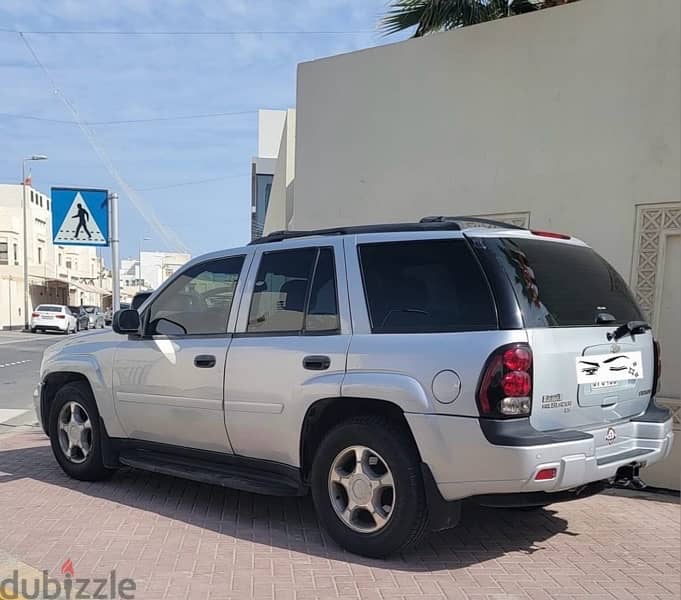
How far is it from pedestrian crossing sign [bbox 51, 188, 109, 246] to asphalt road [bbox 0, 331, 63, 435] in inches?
103

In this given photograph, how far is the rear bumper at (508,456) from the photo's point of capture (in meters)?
3.40

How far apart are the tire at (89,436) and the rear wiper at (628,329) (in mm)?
4108

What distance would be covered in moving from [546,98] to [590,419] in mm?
3718

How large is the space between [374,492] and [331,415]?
571 mm

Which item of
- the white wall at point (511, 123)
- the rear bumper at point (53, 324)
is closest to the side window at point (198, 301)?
the white wall at point (511, 123)

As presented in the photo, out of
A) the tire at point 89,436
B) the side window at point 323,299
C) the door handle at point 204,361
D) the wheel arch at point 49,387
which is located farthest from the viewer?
the wheel arch at point 49,387

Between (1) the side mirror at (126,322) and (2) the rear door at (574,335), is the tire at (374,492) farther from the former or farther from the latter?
(1) the side mirror at (126,322)

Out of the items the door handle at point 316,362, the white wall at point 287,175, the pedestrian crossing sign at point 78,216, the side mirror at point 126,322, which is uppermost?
the white wall at point 287,175

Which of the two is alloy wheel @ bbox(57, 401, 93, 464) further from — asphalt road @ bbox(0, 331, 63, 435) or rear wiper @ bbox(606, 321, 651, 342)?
rear wiper @ bbox(606, 321, 651, 342)

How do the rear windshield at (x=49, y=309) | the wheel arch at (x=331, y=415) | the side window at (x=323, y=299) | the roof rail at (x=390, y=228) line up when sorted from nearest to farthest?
the wheel arch at (x=331, y=415)
the roof rail at (x=390, y=228)
the side window at (x=323, y=299)
the rear windshield at (x=49, y=309)

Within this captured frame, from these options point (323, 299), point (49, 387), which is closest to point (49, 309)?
point (49, 387)

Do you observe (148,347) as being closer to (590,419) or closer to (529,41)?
(590,419)

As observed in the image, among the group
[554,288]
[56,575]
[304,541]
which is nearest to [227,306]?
[304,541]

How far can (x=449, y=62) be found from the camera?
22.9 ft
